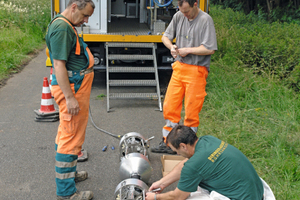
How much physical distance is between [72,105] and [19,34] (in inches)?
374

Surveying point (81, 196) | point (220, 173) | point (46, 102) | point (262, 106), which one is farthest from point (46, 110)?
point (220, 173)

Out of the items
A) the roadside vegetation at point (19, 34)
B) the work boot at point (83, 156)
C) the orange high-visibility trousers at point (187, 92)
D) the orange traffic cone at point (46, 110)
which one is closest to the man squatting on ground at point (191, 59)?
the orange high-visibility trousers at point (187, 92)

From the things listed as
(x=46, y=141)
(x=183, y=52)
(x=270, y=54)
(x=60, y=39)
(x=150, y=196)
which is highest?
(x=60, y=39)

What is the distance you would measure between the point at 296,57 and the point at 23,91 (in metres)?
5.95

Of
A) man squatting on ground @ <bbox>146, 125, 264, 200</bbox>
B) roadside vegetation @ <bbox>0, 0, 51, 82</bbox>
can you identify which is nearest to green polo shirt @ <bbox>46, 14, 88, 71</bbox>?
man squatting on ground @ <bbox>146, 125, 264, 200</bbox>

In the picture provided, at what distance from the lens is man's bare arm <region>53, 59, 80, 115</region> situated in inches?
118

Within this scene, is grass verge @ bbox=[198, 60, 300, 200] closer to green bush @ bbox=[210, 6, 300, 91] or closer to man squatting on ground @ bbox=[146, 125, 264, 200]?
green bush @ bbox=[210, 6, 300, 91]

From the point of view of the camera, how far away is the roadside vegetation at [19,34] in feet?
30.7

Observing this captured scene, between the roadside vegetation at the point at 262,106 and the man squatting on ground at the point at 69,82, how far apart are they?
2.21 metres

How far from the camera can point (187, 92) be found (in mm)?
4270

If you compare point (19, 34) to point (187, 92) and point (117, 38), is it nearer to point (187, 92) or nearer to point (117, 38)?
point (117, 38)

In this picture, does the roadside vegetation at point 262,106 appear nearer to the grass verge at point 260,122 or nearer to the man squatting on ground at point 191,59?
the grass verge at point 260,122

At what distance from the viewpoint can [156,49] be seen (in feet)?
23.9

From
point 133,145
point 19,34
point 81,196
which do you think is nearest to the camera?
point 81,196
